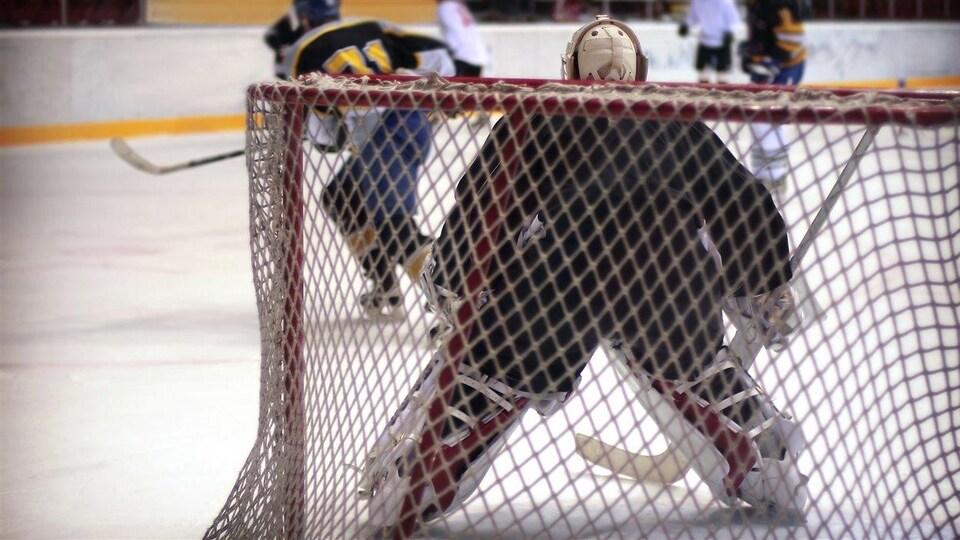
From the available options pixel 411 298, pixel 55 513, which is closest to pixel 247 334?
pixel 411 298

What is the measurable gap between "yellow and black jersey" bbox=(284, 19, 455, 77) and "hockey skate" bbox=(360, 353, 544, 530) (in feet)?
5.86

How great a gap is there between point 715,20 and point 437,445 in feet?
22.1

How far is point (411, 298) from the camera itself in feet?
13.8

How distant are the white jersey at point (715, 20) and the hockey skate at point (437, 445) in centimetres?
658

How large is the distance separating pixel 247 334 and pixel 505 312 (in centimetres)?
197

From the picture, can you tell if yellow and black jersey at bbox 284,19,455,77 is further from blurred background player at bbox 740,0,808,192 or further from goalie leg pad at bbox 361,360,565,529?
blurred background player at bbox 740,0,808,192

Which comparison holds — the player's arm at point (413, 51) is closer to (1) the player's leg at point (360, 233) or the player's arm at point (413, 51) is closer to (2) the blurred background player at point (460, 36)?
(1) the player's leg at point (360, 233)

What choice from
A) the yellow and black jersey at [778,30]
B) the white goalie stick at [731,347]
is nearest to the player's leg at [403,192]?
the white goalie stick at [731,347]

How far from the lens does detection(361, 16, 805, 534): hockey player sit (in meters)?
1.69

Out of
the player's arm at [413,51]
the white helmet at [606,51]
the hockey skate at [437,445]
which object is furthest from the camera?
the player's arm at [413,51]

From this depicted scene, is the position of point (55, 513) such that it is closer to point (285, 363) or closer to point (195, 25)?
point (285, 363)

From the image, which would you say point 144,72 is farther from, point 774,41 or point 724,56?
point 774,41

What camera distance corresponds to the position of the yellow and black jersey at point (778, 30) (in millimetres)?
6293

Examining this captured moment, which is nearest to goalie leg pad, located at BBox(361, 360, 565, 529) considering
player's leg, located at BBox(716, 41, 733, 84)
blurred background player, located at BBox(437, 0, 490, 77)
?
blurred background player, located at BBox(437, 0, 490, 77)
